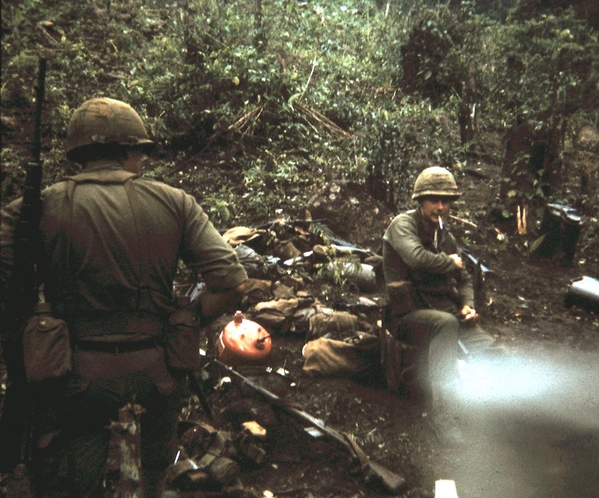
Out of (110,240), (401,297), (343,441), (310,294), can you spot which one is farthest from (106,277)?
(310,294)

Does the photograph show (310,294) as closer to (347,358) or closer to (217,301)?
(347,358)

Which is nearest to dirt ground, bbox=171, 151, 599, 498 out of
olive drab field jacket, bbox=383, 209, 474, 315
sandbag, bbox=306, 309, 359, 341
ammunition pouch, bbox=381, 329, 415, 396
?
ammunition pouch, bbox=381, 329, 415, 396

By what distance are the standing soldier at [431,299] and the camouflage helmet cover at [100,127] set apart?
8.62 feet

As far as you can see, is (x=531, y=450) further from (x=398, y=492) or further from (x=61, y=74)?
(x=61, y=74)

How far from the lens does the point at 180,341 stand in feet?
8.71

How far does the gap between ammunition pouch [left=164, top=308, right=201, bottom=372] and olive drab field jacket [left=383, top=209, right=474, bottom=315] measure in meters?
2.42

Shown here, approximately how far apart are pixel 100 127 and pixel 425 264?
2827 mm

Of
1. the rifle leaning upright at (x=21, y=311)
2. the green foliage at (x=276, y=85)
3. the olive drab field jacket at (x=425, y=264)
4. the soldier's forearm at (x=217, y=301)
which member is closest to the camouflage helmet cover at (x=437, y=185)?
the olive drab field jacket at (x=425, y=264)

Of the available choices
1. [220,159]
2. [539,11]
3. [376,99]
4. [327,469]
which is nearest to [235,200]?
[220,159]

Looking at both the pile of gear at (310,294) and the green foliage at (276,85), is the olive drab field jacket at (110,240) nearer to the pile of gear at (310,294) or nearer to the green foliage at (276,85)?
the pile of gear at (310,294)

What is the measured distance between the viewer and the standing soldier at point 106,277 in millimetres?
2441

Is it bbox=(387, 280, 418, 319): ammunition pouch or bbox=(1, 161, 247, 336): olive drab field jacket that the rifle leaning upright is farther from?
bbox=(387, 280, 418, 319): ammunition pouch

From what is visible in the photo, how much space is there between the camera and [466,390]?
4.75 metres

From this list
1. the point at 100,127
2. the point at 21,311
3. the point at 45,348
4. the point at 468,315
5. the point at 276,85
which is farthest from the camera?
the point at 276,85
